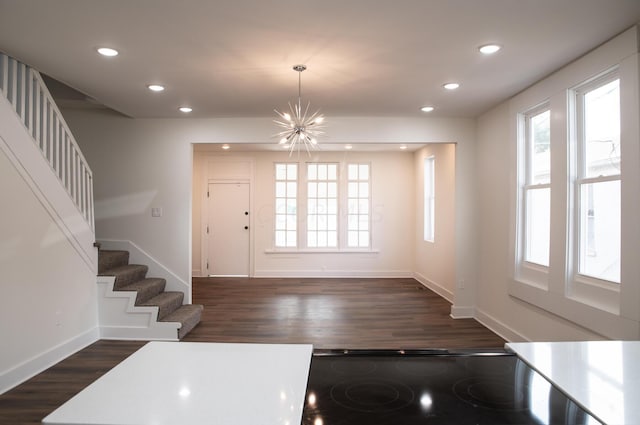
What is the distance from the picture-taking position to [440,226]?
6289 mm

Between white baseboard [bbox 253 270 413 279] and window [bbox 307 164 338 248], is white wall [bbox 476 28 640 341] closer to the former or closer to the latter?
white baseboard [bbox 253 270 413 279]

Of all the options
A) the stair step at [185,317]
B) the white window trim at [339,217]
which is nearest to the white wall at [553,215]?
the white window trim at [339,217]

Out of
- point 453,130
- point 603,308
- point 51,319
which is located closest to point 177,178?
point 51,319

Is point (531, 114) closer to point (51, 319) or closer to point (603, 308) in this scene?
point (603, 308)

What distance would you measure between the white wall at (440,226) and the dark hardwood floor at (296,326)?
323mm

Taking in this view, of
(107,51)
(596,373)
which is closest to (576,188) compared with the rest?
(596,373)

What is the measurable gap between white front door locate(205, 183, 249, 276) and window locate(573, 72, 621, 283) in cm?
590

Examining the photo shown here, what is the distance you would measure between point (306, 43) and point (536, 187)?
258 cm

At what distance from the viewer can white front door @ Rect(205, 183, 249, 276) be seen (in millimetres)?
7801

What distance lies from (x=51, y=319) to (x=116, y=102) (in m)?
2.31

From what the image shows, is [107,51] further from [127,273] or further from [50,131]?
[127,273]

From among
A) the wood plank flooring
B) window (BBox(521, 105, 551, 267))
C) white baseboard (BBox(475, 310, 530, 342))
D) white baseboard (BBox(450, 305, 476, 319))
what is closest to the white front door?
the wood plank flooring

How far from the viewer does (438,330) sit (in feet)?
14.4

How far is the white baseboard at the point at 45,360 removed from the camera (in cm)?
287
